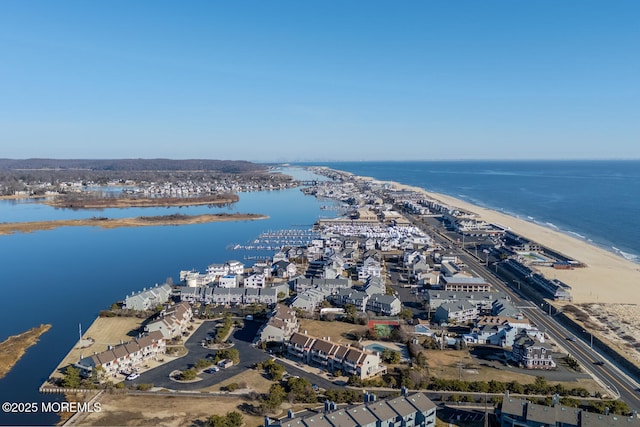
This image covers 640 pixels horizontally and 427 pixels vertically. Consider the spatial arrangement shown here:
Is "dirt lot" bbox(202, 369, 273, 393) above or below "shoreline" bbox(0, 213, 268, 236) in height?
below

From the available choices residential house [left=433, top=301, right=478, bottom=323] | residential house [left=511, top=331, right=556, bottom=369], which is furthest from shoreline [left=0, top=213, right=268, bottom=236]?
residential house [left=511, top=331, right=556, bottom=369]

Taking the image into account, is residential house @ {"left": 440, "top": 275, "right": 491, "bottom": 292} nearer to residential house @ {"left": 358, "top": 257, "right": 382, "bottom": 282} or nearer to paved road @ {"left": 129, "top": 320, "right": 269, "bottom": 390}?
residential house @ {"left": 358, "top": 257, "right": 382, "bottom": 282}

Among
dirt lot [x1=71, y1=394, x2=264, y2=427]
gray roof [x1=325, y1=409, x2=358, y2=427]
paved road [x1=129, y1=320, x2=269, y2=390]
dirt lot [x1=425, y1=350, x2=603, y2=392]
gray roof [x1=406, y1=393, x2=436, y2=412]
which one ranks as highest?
gray roof [x1=325, y1=409, x2=358, y2=427]

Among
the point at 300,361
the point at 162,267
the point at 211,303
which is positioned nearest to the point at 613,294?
the point at 300,361

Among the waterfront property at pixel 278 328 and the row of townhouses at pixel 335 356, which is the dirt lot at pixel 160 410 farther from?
the waterfront property at pixel 278 328

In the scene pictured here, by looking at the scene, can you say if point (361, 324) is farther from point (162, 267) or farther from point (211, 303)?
point (162, 267)

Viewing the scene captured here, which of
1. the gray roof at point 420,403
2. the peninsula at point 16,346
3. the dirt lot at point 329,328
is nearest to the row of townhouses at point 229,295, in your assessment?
→ the dirt lot at point 329,328

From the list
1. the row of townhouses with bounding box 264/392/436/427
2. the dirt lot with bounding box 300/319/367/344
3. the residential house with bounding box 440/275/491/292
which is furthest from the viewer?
the residential house with bounding box 440/275/491/292
